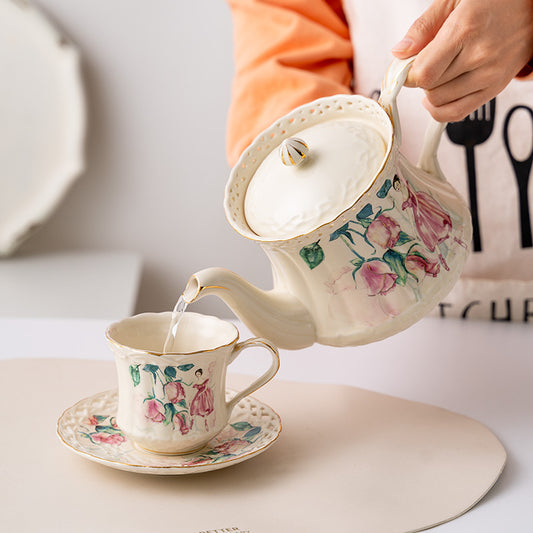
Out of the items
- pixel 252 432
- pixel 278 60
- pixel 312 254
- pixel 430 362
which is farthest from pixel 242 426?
pixel 278 60

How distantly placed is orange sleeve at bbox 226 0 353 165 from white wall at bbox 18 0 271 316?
45 centimetres

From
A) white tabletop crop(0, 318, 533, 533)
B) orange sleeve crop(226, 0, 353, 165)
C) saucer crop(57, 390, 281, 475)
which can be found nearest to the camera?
saucer crop(57, 390, 281, 475)

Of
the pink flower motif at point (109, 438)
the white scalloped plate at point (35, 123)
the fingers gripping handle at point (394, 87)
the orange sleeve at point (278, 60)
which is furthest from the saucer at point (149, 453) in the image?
the white scalloped plate at point (35, 123)

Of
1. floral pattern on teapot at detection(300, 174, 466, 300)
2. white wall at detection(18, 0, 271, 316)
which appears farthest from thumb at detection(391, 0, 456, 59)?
white wall at detection(18, 0, 271, 316)

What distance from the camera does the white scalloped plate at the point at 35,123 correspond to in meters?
1.47

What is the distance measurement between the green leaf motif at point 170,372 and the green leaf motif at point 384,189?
202mm

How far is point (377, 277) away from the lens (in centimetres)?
61

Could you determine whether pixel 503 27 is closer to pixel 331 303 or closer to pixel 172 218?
pixel 331 303

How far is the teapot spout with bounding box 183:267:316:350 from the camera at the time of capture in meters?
0.60

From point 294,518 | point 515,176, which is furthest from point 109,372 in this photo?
point 515,176

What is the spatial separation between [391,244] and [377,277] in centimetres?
3

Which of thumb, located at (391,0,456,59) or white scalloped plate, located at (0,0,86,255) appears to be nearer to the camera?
thumb, located at (391,0,456,59)

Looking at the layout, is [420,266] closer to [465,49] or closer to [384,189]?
[384,189]

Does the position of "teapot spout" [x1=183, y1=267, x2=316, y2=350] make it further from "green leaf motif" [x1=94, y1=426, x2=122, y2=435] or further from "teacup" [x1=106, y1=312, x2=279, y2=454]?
"green leaf motif" [x1=94, y1=426, x2=122, y2=435]
